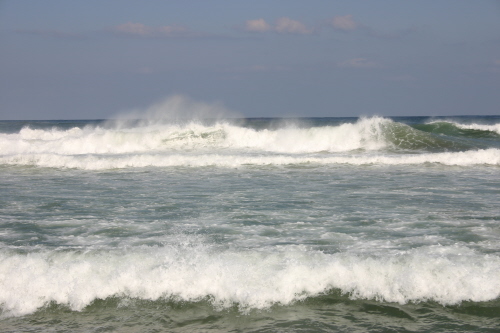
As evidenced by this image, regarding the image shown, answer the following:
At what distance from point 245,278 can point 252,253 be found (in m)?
0.68

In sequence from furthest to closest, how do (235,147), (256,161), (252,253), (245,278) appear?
1. (235,147)
2. (256,161)
3. (252,253)
4. (245,278)

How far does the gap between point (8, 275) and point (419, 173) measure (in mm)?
11358

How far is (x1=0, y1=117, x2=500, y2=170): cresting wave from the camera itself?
16.7 metres

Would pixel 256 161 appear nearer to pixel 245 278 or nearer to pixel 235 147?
pixel 235 147

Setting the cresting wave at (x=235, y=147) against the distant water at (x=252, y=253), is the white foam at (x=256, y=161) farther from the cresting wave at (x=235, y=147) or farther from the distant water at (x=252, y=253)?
the distant water at (x=252, y=253)

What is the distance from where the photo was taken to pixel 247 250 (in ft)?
19.7

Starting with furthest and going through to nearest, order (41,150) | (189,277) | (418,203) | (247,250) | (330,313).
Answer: (41,150) < (418,203) < (247,250) < (189,277) < (330,313)

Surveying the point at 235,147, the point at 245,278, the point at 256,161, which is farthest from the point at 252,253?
the point at 235,147

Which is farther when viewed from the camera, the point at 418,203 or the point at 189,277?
the point at 418,203

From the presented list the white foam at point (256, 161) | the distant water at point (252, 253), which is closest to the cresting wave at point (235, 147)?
the white foam at point (256, 161)


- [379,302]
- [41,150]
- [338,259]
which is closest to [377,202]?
[338,259]

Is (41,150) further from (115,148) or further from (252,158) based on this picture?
(252,158)

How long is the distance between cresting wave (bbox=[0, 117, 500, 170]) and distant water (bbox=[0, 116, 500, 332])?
350 cm

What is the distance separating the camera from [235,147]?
2314 cm
